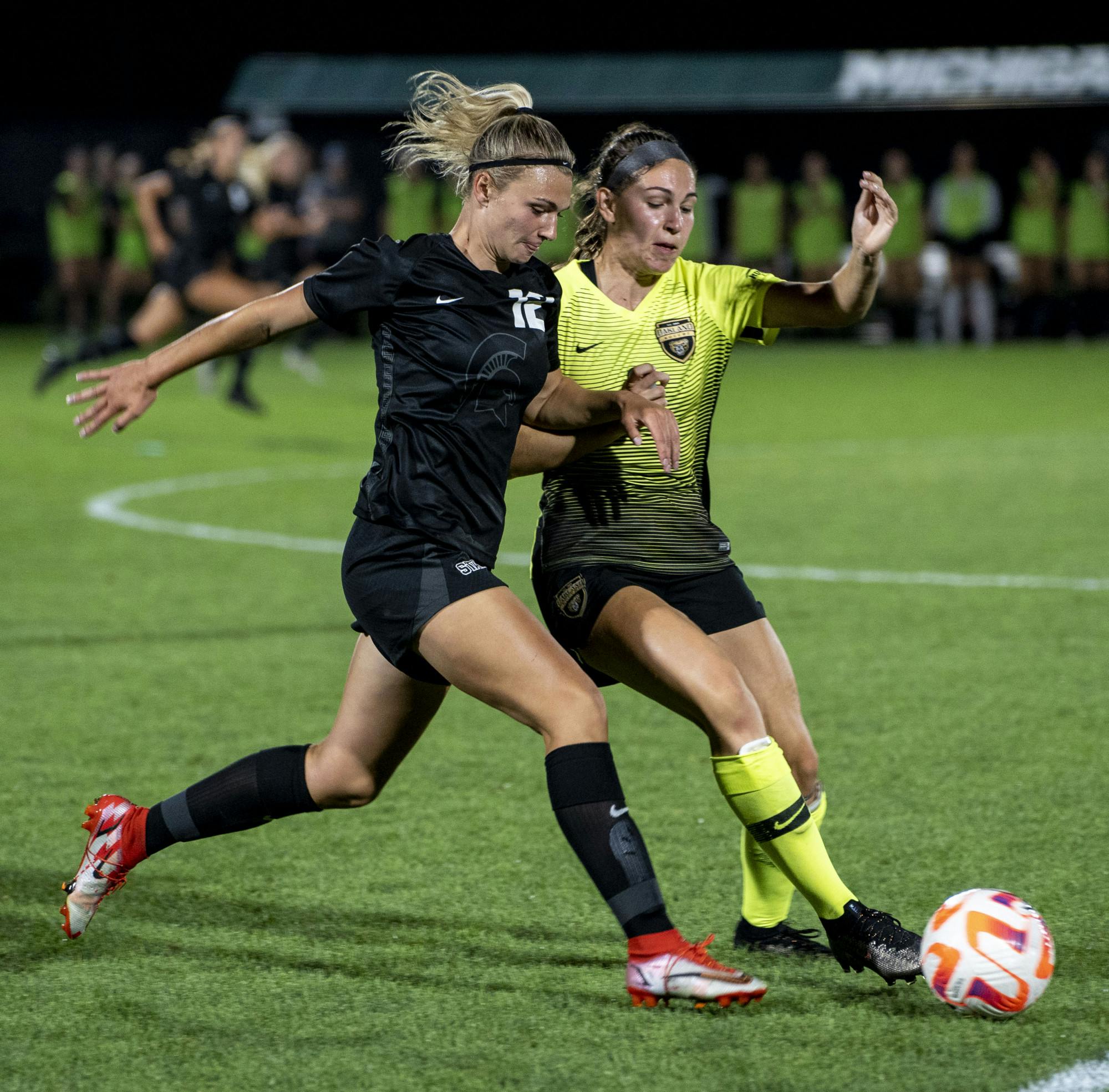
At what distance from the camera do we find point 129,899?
15.0 feet

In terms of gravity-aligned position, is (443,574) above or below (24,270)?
above

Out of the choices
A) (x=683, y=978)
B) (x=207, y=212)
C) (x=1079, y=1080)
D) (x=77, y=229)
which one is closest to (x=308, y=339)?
(x=77, y=229)

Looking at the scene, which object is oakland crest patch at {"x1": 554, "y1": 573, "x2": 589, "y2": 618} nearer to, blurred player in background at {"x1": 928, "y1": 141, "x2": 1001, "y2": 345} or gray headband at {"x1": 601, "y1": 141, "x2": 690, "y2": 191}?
gray headband at {"x1": 601, "y1": 141, "x2": 690, "y2": 191}

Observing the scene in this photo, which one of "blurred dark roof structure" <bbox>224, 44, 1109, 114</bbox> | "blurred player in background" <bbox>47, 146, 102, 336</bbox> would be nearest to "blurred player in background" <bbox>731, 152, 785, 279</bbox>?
"blurred dark roof structure" <bbox>224, 44, 1109, 114</bbox>

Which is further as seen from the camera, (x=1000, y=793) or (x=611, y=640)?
(x=1000, y=793)

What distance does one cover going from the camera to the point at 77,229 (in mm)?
25516

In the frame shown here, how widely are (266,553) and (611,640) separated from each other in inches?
228

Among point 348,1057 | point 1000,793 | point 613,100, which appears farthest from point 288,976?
point 613,100

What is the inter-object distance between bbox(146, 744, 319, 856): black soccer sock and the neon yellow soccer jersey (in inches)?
30.3

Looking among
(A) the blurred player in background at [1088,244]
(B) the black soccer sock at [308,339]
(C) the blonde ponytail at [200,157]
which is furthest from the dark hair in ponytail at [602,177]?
(A) the blurred player in background at [1088,244]

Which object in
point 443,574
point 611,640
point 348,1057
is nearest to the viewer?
point 348,1057

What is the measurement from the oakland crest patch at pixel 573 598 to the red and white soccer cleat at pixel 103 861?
1072mm

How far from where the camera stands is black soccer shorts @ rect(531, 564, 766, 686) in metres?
4.19

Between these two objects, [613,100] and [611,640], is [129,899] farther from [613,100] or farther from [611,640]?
[613,100]
